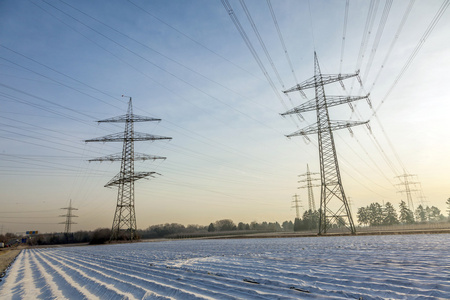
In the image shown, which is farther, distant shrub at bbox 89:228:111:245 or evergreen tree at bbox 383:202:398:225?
evergreen tree at bbox 383:202:398:225

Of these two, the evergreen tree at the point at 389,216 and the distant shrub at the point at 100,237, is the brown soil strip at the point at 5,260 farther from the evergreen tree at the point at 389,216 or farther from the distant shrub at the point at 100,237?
the evergreen tree at the point at 389,216

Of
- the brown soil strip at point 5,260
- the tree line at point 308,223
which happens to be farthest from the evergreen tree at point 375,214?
Answer: the brown soil strip at point 5,260

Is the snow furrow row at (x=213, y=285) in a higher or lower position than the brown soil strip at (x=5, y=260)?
higher

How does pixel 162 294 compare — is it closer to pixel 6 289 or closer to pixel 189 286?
pixel 189 286

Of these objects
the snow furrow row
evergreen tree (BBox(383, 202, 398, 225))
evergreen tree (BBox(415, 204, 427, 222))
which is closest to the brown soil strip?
the snow furrow row

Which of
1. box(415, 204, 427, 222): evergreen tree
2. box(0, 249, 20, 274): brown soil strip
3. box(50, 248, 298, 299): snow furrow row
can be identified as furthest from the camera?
box(415, 204, 427, 222): evergreen tree

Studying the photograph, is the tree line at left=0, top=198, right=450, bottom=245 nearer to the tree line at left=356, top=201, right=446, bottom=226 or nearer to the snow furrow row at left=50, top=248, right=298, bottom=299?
the tree line at left=356, top=201, right=446, bottom=226

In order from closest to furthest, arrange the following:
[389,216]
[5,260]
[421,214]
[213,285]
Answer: [213,285] → [5,260] → [389,216] → [421,214]

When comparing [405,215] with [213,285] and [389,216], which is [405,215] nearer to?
[389,216]

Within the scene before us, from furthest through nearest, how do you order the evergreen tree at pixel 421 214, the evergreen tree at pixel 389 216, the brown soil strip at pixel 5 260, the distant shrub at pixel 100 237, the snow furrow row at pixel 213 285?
1. the evergreen tree at pixel 421 214
2. the evergreen tree at pixel 389 216
3. the distant shrub at pixel 100 237
4. the brown soil strip at pixel 5 260
5. the snow furrow row at pixel 213 285

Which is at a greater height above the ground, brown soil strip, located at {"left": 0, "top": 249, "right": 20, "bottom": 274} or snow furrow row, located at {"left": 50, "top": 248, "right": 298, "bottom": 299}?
snow furrow row, located at {"left": 50, "top": 248, "right": 298, "bottom": 299}

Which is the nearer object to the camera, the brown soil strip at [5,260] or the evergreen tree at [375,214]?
the brown soil strip at [5,260]

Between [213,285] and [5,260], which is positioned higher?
[213,285]

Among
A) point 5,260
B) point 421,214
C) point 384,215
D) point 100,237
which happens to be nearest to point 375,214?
point 384,215
